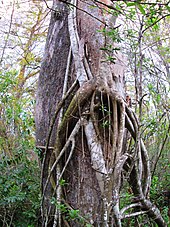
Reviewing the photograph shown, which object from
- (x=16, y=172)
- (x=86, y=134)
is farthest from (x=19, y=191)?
(x=86, y=134)

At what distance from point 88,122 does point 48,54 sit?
1018 mm

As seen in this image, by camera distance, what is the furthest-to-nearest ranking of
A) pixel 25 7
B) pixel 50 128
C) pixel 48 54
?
pixel 25 7 < pixel 48 54 < pixel 50 128

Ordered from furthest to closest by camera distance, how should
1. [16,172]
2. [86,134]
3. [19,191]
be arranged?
[16,172] → [19,191] → [86,134]

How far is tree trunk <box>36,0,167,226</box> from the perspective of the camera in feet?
7.14

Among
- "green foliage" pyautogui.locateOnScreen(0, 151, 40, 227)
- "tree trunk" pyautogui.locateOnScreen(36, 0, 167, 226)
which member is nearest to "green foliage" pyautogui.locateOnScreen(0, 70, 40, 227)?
"green foliage" pyautogui.locateOnScreen(0, 151, 40, 227)

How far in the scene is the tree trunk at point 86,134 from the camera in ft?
7.14

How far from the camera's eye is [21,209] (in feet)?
9.43

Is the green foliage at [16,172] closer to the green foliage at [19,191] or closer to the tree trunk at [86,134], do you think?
the green foliage at [19,191]

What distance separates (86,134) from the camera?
227 cm

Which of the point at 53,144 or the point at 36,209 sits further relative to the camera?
the point at 36,209

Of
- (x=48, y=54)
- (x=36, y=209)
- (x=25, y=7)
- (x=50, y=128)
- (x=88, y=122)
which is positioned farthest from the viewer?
(x=25, y=7)

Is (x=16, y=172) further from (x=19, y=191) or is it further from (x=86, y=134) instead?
(x=86, y=134)

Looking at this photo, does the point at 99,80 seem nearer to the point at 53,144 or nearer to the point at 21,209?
the point at 53,144

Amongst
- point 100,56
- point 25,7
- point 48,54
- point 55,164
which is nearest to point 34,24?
point 25,7
